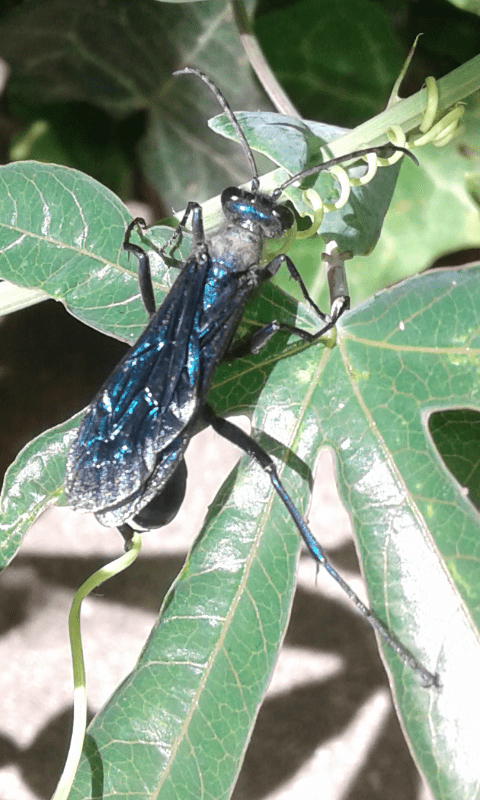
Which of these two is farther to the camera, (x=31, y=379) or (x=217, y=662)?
(x=31, y=379)

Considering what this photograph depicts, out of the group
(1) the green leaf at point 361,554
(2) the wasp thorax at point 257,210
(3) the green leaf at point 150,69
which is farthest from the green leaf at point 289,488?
(3) the green leaf at point 150,69

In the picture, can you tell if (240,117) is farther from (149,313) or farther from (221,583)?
(221,583)

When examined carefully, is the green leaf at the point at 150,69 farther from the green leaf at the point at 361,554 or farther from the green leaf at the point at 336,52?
the green leaf at the point at 361,554

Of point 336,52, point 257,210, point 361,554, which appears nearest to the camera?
point 361,554

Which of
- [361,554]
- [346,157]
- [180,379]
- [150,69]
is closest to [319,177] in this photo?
[346,157]

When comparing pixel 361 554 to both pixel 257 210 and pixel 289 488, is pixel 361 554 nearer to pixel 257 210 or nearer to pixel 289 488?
pixel 289 488

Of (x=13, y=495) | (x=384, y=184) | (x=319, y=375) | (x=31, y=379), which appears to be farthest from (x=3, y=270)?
(x=31, y=379)
